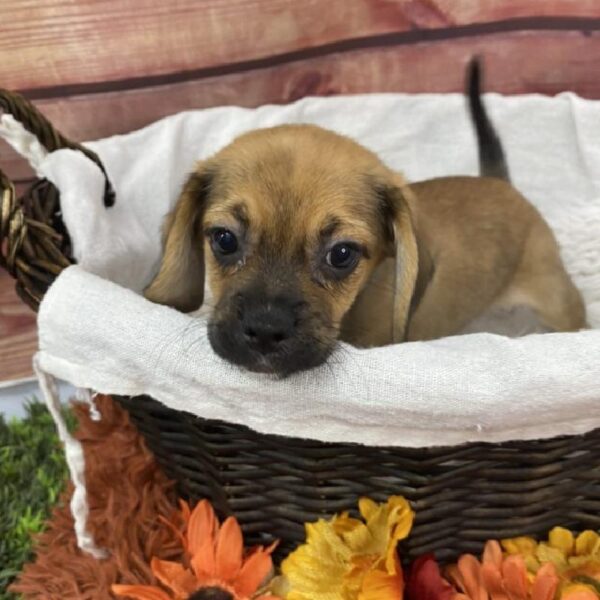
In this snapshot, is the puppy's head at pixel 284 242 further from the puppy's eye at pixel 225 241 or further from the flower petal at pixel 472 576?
the flower petal at pixel 472 576

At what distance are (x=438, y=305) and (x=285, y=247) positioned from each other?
0.59m

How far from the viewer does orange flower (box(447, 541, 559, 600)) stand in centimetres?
133

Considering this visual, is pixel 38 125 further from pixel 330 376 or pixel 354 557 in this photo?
pixel 354 557

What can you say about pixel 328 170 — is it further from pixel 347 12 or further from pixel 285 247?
pixel 347 12

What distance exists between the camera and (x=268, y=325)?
1.23 meters

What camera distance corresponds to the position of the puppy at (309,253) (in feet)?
4.19

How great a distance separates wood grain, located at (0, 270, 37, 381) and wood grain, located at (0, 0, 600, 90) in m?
0.65

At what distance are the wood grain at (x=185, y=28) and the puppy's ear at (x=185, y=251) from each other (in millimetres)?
794

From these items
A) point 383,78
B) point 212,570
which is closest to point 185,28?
point 383,78

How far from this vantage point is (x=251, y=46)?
228cm

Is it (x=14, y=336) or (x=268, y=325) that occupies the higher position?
(x=268, y=325)

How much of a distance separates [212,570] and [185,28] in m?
1.53

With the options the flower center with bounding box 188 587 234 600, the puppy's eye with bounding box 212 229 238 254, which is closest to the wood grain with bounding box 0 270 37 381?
the puppy's eye with bounding box 212 229 238 254

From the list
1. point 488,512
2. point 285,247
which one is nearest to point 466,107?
point 285,247
